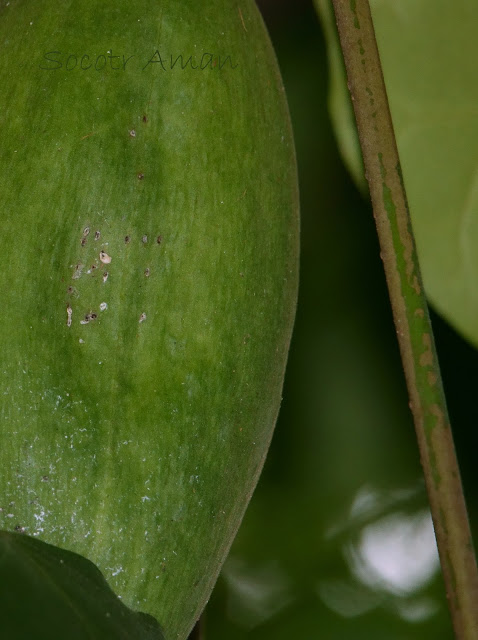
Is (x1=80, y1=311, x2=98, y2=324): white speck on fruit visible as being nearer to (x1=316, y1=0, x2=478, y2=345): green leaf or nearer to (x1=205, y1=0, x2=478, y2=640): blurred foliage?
(x1=316, y1=0, x2=478, y2=345): green leaf

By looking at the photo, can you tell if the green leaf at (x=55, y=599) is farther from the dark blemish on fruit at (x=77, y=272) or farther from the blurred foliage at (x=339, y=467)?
the blurred foliage at (x=339, y=467)

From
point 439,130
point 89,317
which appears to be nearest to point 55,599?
point 89,317

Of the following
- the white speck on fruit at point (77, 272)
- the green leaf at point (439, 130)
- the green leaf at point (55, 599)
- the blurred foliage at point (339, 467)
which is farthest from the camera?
the blurred foliage at point (339, 467)

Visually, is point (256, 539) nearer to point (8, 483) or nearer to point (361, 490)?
point (361, 490)

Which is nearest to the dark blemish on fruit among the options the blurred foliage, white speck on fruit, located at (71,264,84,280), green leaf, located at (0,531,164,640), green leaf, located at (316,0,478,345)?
white speck on fruit, located at (71,264,84,280)

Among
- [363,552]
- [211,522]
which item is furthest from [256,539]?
[211,522]

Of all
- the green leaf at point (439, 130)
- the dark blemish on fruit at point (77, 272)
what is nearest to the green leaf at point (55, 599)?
the dark blemish on fruit at point (77, 272)
